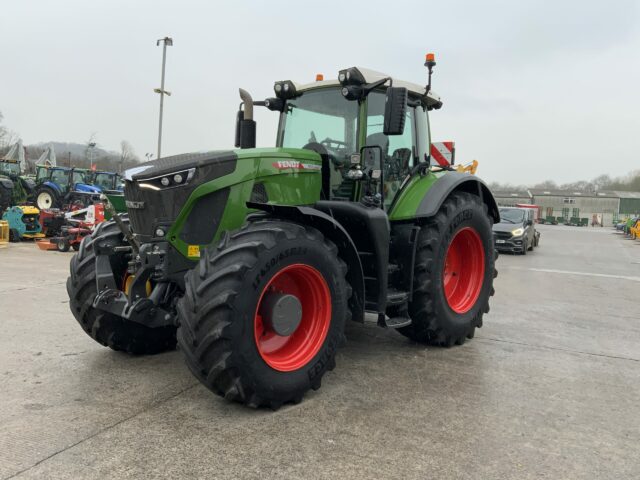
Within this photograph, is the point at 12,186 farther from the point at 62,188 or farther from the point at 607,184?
the point at 607,184

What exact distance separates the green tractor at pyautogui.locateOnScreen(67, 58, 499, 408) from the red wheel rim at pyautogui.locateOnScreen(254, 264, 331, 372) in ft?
0.03

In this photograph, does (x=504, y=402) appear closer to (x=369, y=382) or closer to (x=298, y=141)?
(x=369, y=382)

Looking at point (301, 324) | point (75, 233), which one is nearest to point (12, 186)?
point (75, 233)

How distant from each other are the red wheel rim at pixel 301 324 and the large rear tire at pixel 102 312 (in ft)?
4.23

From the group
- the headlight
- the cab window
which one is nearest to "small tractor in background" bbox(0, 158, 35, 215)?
the cab window

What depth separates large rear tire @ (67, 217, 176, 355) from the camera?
3971 mm

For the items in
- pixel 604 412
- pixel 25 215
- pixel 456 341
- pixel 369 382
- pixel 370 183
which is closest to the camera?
pixel 604 412

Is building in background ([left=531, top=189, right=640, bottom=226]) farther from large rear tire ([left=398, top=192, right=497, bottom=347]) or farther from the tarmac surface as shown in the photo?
the tarmac surface

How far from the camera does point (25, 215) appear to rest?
1445 cm

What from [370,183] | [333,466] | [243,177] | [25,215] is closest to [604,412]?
Result: [333,466]

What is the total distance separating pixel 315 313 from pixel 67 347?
2.46 m

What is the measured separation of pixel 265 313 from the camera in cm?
340

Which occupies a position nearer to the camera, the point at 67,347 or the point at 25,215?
the point at 67,347

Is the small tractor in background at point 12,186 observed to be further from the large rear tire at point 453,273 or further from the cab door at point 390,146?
the large rear tire at point 453,273
